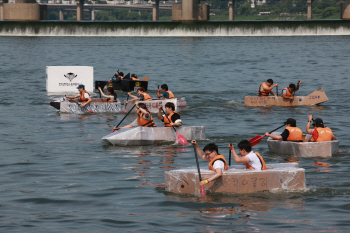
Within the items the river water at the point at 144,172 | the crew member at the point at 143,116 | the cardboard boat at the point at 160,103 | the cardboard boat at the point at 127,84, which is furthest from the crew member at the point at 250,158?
the cardboard boat at the point at 127,84

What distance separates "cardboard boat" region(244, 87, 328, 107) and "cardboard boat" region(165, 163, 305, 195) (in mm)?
16007

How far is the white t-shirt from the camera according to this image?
1273 cm

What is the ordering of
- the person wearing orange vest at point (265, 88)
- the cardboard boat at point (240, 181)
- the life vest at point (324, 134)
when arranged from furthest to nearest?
the person wearing orange vest at point (265, 88), the life vest at point (324, 134), the cardboard boat at point (240, 181)

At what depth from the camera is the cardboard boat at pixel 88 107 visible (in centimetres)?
2666

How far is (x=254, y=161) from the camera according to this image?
1278 centimetres

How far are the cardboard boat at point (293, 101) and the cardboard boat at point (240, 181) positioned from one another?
52.5 feet

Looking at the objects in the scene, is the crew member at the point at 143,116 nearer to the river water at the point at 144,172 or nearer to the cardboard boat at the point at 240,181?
the river water at the point at 144,172

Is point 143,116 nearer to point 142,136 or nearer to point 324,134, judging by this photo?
point 142,136

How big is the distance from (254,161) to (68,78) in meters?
23.1

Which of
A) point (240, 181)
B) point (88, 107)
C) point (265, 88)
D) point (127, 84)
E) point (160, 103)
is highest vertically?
point (265, 88)

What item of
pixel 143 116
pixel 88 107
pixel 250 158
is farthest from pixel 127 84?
pixel 250 158

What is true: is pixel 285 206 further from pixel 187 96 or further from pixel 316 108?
pixel 187 96

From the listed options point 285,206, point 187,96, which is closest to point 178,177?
point 285,206

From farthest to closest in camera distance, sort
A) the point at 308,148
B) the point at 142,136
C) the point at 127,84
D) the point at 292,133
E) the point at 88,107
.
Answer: the point at 127,84 → the point at 88,107 → the point at 142,136 → the point at 292,133 → the point at 308,148
